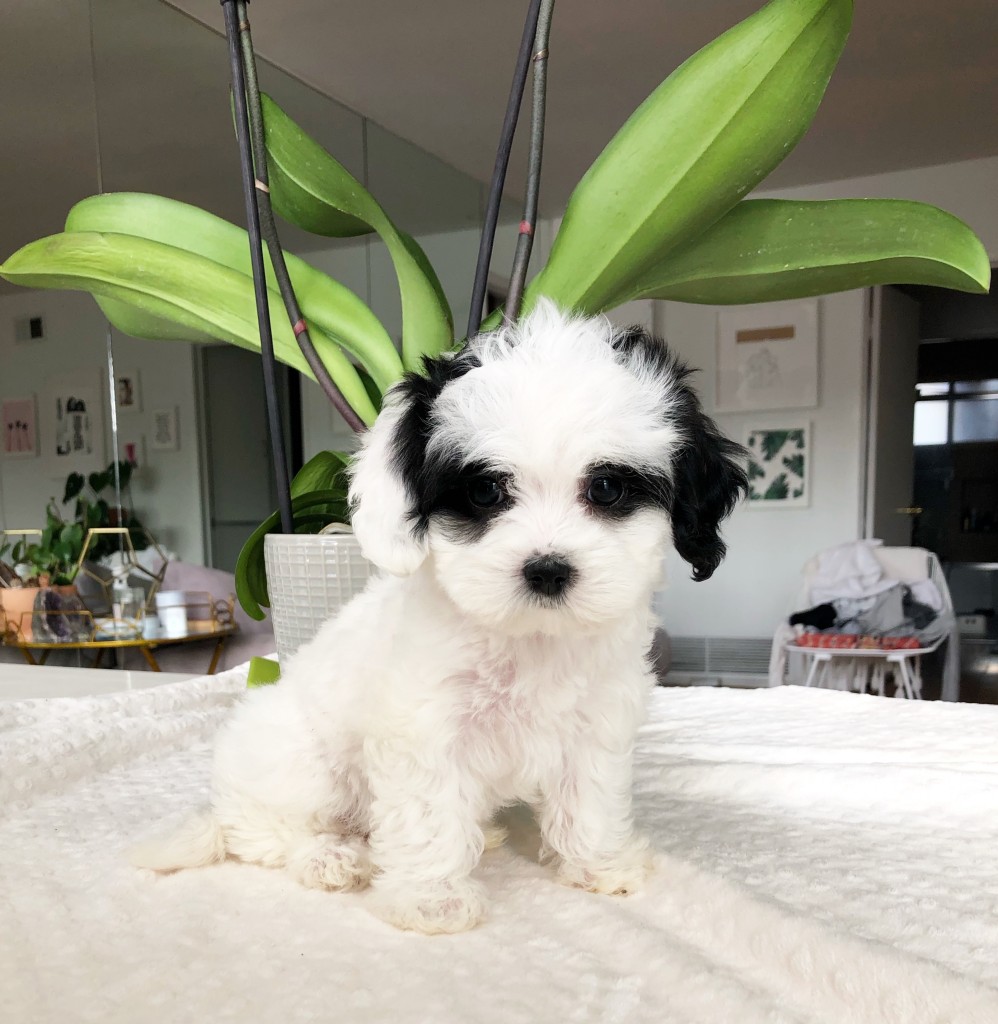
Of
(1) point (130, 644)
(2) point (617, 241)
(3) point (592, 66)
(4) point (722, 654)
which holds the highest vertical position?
(3) point (592, 66)

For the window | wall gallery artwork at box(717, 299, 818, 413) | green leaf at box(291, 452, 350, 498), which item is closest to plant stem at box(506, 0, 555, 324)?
green leaf at box(291, 452, 350, 498)

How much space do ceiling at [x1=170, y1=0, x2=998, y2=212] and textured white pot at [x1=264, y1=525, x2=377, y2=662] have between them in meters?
2.74

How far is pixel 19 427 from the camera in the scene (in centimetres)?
259

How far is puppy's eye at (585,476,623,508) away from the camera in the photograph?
0.66 metres

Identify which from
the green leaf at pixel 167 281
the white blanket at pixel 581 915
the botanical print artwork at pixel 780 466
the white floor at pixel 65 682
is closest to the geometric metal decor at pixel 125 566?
the white floor at pixel 65 682

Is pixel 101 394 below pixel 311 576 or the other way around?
the other way around

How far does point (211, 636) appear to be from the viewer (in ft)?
9.93

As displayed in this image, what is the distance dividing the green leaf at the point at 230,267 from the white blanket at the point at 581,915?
519 mm

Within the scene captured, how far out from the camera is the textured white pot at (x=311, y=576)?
88cm

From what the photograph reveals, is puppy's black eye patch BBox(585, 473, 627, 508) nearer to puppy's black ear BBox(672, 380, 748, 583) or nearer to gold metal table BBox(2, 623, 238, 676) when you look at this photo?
puppy's black ear BBox(672, 380, 748, 583)

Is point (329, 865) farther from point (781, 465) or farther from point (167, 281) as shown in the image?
point (781, 465)

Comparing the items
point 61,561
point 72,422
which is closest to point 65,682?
point 61,561

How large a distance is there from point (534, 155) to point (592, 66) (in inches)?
116

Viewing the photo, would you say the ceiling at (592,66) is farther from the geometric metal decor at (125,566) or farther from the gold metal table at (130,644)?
the gold metal table at (130,644)
